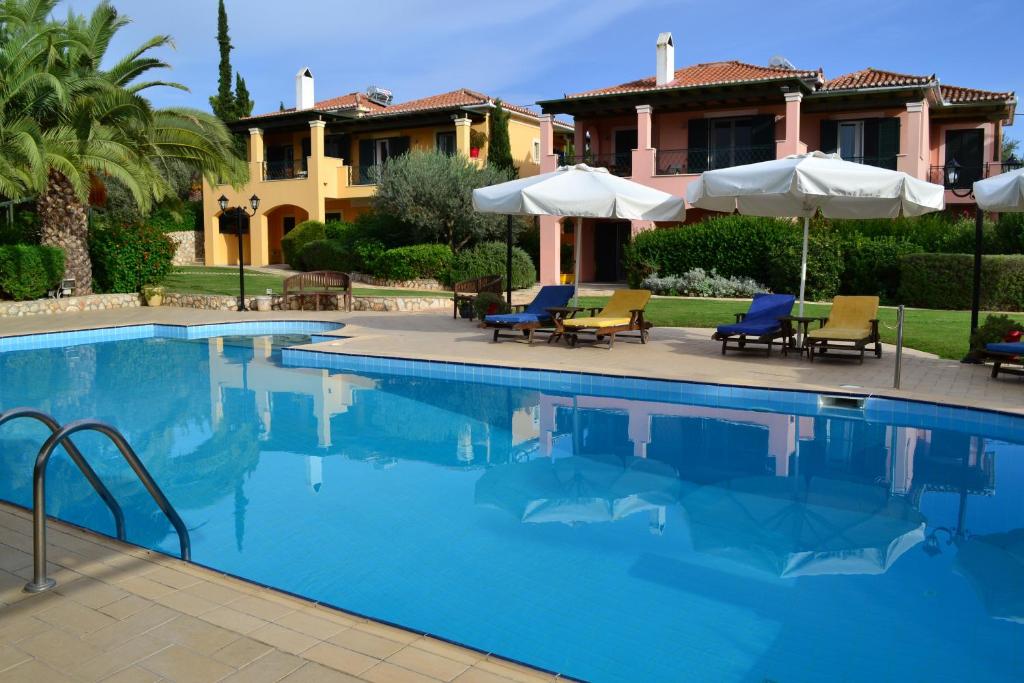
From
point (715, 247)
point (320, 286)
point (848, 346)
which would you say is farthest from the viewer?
point (715, 247)

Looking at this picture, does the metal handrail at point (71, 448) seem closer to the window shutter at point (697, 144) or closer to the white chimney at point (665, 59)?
the window shutter at point (697, 144)

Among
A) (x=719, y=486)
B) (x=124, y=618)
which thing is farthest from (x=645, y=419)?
(x=124, y=618)

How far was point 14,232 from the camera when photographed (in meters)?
21.4

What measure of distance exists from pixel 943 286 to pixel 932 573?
16.6 metres

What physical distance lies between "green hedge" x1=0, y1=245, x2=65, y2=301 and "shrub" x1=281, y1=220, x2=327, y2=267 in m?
12.2

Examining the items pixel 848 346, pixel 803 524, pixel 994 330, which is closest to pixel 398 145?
pixel 848 346

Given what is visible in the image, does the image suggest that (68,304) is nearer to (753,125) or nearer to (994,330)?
(994,330)


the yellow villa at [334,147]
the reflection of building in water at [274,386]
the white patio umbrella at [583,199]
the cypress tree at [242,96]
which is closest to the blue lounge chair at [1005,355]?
the white patio umbrella at [583,199]

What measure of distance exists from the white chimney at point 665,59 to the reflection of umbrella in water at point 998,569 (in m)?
26.2

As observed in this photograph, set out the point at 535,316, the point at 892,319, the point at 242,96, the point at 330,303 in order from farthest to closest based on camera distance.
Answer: the point at 242,96
the point at 330,303
the point at 892,319
the point at 535,316

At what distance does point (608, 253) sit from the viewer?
1241 inches

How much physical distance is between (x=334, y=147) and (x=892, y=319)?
88.9 feet

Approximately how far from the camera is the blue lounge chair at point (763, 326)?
1194 centimetres

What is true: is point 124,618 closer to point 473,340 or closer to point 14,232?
point 473,340
